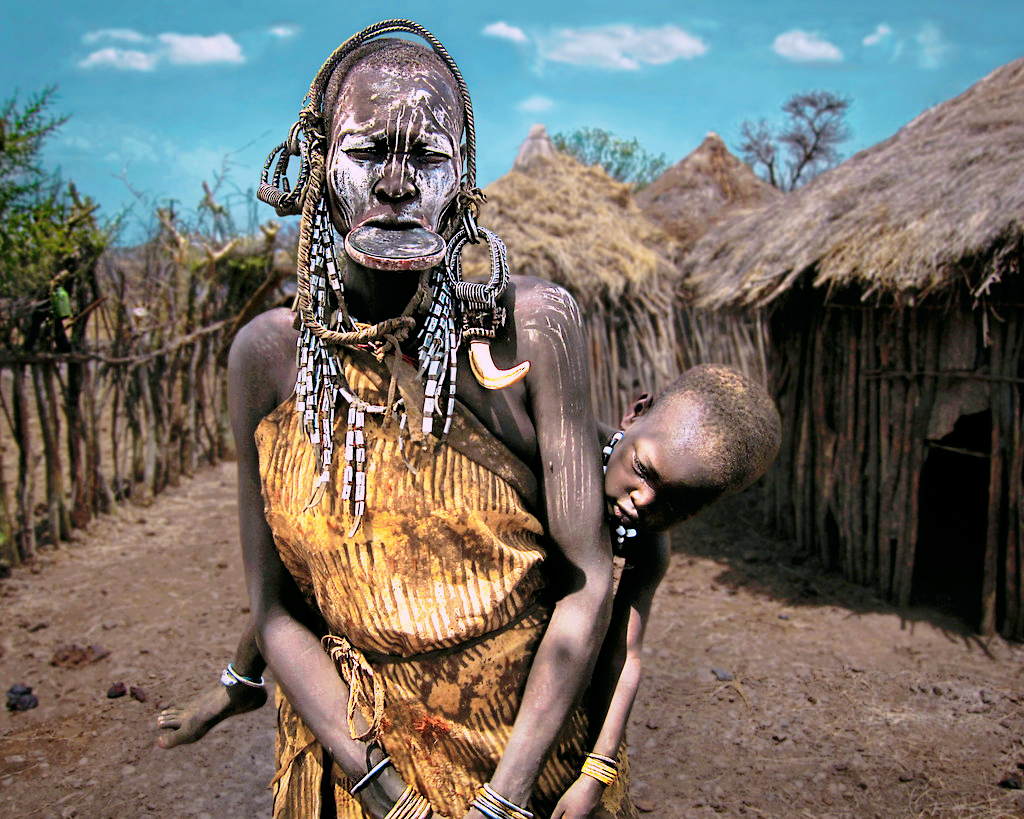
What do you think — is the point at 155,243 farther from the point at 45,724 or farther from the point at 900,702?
the point at 900,702

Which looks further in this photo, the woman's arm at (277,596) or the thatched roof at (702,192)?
the thatched roof at (702,192)

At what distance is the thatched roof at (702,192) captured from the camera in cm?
1035

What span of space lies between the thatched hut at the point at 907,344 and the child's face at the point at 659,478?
383 centimetres

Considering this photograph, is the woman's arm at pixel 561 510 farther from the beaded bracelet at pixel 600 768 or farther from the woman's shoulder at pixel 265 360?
the woman's shoulder at pixel 265 360

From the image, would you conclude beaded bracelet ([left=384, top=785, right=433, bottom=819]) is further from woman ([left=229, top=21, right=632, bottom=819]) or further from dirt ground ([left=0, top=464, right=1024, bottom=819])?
dirt ground ([left=0, top=464, right=1024, bottom=819])

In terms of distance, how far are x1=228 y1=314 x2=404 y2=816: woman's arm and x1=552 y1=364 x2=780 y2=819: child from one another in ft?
1.38

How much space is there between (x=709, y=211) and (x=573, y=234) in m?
3.25

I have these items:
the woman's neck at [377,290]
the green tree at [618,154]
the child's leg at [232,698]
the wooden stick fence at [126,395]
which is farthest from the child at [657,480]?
the green tree at [618,154]

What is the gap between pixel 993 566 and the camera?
5.02m

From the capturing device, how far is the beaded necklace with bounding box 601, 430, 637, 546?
64.2 inches

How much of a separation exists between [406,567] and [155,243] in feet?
34.1

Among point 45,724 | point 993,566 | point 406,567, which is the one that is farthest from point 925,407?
point 45,724

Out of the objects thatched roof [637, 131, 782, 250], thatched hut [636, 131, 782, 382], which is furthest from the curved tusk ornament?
thatched roof [637, 131, 782, 250]

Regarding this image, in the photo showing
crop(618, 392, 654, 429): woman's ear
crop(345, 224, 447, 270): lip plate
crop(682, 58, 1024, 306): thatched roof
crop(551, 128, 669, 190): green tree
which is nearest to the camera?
crop(345, 224, 447, 270): lip plate
